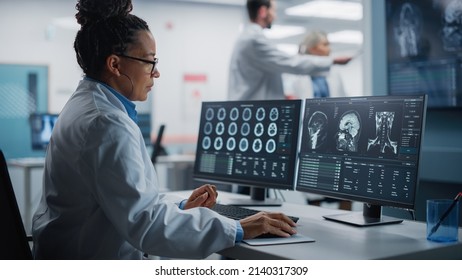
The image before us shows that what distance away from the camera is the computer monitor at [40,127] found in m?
4.82

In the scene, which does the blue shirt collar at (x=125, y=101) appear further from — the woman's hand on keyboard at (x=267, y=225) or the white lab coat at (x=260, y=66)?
the white lab coat at (x=260, y=66)

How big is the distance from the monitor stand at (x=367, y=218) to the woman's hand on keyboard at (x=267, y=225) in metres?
0.27

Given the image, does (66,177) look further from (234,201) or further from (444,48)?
(444,48)

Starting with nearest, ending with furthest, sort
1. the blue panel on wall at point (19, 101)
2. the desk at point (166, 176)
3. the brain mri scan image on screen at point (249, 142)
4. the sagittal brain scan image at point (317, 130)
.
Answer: the sagittal brain scan image at point (317, 130), the brain mri scan image on screen at point (249, 142), the desk at point (166, 176), the blue panel on wall at point (19, 101)

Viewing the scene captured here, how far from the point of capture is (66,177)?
139 cm

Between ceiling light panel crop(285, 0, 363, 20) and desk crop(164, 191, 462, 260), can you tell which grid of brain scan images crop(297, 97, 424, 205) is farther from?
ceiling light panel crop(285, 0, 363, 20)

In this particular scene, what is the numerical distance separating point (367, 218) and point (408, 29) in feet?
4.43

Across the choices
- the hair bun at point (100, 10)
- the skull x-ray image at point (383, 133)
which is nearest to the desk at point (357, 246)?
the skull x-ray image at point (383, 133)

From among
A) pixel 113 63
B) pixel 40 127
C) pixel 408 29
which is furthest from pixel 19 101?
pixel 113 63

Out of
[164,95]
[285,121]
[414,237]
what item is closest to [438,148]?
[285,121]

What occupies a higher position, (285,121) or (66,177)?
(285,121)

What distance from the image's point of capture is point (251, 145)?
6.81ft
